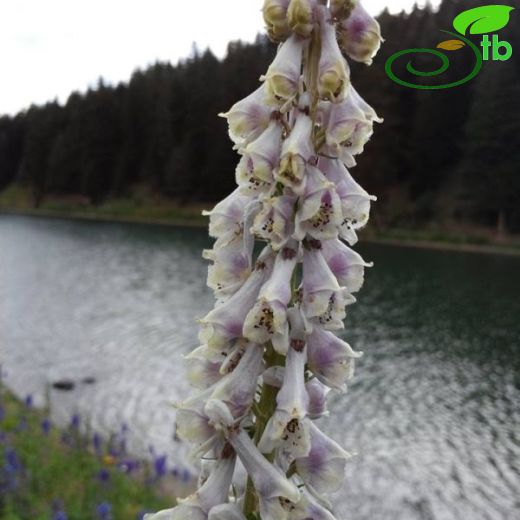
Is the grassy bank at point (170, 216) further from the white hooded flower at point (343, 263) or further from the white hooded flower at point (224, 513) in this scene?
the white hooded flower at point (224, 513)

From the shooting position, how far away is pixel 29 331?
3048 centimetres

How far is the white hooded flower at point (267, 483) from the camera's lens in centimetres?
229

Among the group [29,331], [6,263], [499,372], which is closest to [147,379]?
[29,331]

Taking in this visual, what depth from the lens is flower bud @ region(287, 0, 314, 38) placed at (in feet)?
7.95

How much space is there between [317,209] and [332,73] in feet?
1.63

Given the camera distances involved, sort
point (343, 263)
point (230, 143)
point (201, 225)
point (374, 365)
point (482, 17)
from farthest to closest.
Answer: point (230, 143) → point (201, 225) → point (482, 17) → point (374, 365) → point (343, 263)

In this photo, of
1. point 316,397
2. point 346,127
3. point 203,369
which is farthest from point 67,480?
point 346,127

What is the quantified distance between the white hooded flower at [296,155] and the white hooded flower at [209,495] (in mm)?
1056

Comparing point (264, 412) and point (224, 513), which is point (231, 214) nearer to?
point (264, 412)

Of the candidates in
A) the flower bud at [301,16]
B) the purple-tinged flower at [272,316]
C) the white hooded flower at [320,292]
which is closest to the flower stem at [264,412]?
the purple-tinged flower at [272,316]

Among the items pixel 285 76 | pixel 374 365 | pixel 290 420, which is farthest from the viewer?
pixel 374 365

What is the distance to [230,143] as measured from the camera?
92938 mm

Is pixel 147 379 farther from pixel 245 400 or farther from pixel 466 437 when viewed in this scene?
pixel 245 400

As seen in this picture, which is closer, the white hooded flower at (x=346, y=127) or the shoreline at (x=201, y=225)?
the white hooded flower at (x=346, y=127)
